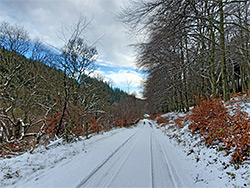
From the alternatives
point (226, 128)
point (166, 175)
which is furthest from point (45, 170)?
point (226, 128)

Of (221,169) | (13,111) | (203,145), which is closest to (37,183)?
(221,169)

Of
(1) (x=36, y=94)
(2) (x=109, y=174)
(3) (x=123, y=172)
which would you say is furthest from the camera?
(1) (x=36, y=94)

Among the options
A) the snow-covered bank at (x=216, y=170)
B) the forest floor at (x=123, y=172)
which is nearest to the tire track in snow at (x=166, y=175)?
the forest floor at (x=123, y=172)

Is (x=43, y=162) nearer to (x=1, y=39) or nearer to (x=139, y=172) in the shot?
(x=139, y=172)

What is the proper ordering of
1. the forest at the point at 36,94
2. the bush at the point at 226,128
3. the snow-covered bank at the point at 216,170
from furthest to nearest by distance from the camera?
the forest at the point at 36,94 < the bush at the point at 226,128 < the snow-covered bank at the point at 216,170

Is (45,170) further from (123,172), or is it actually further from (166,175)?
(166,175)

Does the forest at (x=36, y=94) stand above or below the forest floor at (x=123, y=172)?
above

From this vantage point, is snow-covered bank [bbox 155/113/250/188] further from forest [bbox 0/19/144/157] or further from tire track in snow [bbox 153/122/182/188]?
forest [bbox 0/19/144/157]

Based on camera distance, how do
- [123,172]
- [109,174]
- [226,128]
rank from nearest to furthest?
[109,174]
[123,172]
[226,128]

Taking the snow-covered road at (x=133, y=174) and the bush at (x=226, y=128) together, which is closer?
the snow-covered road at (x=133, y=174)

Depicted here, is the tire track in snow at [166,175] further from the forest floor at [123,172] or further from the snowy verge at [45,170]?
the snowy verge at [45,170]

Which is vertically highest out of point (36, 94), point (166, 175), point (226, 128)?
point (36, 94)

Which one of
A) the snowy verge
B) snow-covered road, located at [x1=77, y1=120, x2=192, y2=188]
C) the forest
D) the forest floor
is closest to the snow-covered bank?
the forest floor

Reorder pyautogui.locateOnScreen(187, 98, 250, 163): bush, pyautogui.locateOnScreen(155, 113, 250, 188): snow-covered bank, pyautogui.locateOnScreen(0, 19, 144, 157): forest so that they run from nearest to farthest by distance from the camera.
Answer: pyautogui.locateOnScreen(155, 113, 250, 188): snow-covered bank → pyautogui.locateOnScreen(187, 98, 250, 163): bush → pyautogui.locateOnScreen(0, 19, 144, 157): forest
